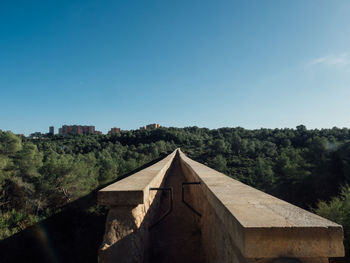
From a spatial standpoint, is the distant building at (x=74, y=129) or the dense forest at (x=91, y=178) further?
the distant building at (x=74, y=129)

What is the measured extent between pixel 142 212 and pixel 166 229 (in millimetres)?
694

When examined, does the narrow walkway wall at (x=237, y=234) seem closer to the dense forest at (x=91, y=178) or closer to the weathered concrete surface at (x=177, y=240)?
the weathered concrete surface at (x=177, y=240)

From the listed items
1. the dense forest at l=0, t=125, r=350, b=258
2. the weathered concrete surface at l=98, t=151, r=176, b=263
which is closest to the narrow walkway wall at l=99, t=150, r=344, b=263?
the weathered concrete surface at l=98, t=151, r=176, b=263

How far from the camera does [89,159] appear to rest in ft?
93.0

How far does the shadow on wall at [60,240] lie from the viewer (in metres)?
11.0

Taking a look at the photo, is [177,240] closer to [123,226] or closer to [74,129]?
[123,226]

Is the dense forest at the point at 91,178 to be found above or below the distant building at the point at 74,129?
below

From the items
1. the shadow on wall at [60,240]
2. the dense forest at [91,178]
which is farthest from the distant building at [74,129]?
the shadow on wall at [60,240]

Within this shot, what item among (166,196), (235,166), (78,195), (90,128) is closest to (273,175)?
(235,166)

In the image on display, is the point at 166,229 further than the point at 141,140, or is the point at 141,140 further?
the point at 141,140

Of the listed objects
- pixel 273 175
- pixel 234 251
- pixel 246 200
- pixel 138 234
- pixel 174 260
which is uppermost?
pixel 246 200

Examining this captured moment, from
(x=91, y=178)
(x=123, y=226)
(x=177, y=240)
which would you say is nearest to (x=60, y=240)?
(x=91, y=178)

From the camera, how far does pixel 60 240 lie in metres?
12.8

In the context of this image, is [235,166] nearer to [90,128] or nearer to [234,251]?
[234,251]
